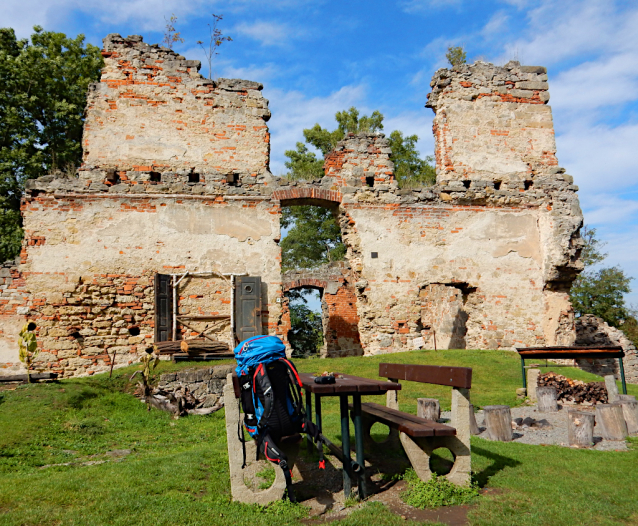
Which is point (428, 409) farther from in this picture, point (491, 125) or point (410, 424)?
point (491, 125)

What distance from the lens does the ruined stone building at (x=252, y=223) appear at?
→ 11.6 m

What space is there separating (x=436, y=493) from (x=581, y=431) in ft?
9.34

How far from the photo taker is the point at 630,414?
6465 mm

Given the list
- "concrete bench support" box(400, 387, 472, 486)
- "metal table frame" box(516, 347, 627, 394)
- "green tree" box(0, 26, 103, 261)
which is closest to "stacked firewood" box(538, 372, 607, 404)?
"metal table frame" box(516, 347, 627, 394)

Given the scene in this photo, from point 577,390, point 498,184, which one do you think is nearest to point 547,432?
point 577,390

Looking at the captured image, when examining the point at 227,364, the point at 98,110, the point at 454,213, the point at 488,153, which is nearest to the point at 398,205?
the point at 454,213

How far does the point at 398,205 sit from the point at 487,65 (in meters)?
5.17

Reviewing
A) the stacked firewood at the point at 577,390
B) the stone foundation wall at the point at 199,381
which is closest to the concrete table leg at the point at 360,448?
the stone foundation wall at the point at 199,381

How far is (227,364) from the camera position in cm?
995

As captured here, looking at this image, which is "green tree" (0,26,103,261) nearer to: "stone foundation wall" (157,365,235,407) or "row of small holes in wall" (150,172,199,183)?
"row of small holes in wall" (150,172,199,183)

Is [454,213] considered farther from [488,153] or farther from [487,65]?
[487,65]

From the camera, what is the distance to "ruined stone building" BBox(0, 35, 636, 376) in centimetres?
1159

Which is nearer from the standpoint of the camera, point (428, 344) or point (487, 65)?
point (428, 344)

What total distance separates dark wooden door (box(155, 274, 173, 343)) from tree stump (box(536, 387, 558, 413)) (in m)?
7.99
